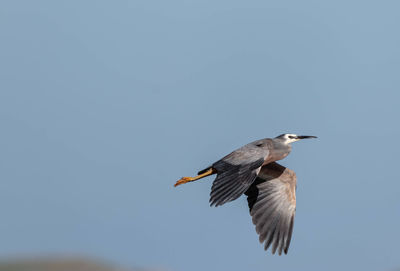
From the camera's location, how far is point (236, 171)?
10.9 meters

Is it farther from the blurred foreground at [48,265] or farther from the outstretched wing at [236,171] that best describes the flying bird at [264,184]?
the blurred foreground at [48,265]

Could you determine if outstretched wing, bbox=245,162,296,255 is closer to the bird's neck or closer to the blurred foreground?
the bird's neck

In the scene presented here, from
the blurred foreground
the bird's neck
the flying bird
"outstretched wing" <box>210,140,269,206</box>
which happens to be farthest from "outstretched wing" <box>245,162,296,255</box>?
the blurred foreground

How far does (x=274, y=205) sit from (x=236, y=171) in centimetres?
194

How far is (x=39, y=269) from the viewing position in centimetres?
7712

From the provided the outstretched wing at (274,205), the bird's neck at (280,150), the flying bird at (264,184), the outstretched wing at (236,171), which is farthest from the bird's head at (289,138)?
the outstretched wing at (236,171)

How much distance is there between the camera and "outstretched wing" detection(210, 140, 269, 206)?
1026 centimetres

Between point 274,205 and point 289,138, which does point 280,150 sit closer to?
point 289,138

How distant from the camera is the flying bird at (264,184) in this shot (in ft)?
34.7

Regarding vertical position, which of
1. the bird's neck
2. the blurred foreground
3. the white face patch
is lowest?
the bird's neck

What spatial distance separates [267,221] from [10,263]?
70555 millimetres

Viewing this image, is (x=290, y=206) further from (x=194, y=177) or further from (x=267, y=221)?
(x=194, y=177)

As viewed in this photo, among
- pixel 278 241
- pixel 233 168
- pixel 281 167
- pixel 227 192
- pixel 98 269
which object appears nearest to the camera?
pixel 227 192

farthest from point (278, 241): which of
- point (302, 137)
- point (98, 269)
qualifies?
point (98, 269)
